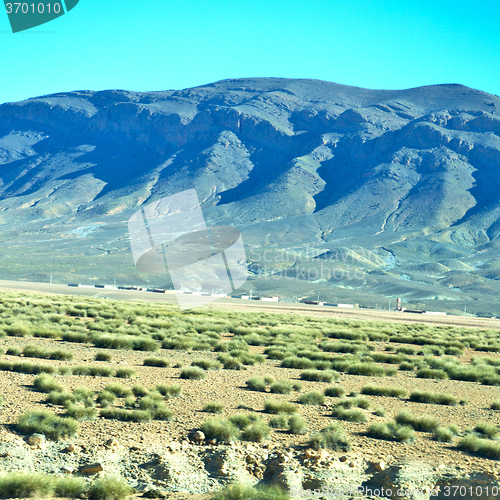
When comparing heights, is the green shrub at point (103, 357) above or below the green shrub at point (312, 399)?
above

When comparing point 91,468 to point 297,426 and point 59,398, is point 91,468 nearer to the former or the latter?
point 59,398

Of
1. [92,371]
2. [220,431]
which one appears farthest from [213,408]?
[92,371]

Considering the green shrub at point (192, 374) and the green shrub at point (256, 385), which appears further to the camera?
the green shrub at point (192, 374)

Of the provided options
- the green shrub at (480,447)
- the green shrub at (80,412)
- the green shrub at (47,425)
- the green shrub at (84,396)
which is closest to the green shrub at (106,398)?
the green shrub at (84,396)

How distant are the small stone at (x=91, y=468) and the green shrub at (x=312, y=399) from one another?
5676mm

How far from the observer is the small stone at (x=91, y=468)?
7.52 meters

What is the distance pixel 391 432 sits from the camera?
395 inches

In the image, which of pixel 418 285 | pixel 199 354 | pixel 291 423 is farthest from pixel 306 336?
pixel 418 285

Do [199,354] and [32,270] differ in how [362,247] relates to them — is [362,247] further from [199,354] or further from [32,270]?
[199,354]

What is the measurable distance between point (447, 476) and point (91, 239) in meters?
165

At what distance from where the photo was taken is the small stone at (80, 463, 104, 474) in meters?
7.52

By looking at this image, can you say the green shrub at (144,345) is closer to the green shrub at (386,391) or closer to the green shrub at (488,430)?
the green shrub at (386,391)

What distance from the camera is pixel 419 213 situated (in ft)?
569

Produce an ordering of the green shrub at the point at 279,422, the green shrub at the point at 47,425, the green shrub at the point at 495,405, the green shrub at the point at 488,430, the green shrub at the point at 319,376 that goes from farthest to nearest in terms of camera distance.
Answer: the green shrub at the point at 319,376 < the green shrub at the point at 495,405 < the green shrub at the point at 488,430 < the green shrub at the point at 279,422 < the green shrub at the point at 47,425
